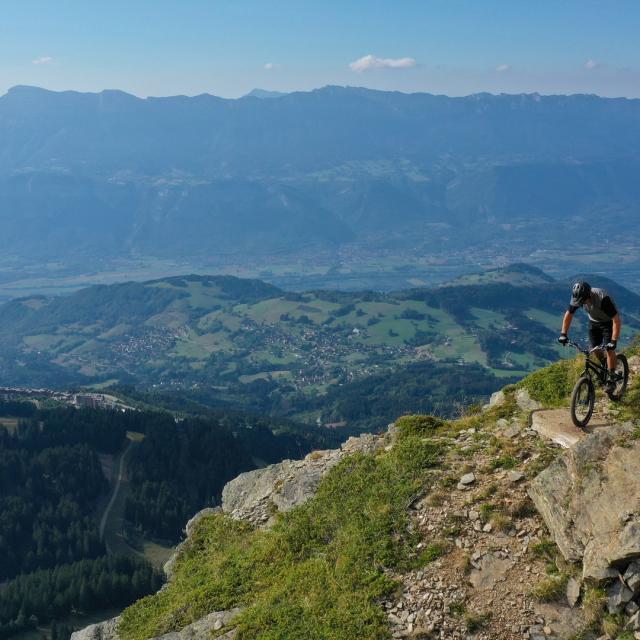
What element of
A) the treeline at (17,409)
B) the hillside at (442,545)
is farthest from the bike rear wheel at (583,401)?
the treeline at (17,409)

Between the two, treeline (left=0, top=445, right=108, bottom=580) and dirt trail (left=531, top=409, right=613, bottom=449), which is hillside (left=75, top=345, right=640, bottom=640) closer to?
dirt trail (left=531, top=409, right=613, bottom=449)

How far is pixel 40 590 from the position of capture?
82.5 metres

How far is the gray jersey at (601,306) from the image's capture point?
19.3m

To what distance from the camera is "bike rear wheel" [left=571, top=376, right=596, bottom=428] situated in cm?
1856

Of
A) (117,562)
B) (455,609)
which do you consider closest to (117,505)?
(117,562)

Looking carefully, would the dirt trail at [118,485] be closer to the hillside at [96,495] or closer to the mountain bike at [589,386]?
the hillside at [96,495]

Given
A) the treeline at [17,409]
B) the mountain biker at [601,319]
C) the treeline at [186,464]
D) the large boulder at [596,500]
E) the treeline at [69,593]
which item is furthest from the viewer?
the treeline at [17,409]

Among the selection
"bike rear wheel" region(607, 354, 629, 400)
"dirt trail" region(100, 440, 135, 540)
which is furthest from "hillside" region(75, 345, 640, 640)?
"dirt trail" region(100, 440, 135, 540)

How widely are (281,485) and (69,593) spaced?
68259 millimetres

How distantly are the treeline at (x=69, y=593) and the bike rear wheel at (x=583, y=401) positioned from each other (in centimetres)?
7148

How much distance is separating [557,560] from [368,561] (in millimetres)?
4681

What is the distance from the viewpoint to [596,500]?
15.2 meters

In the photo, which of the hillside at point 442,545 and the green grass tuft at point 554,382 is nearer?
the hillside at point 442,545

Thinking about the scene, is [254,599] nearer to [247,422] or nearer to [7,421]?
[7,421]
